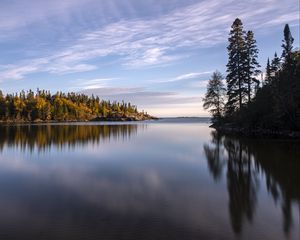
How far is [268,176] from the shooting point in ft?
45.9

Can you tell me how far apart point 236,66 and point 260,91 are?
19.4ft

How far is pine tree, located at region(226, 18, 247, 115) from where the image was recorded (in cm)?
4541

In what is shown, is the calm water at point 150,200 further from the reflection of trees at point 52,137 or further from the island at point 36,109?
the island at point 36,109

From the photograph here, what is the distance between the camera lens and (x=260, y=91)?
4275cm

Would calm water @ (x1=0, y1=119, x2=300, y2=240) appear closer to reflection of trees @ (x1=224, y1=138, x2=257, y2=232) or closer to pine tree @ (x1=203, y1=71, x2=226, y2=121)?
reflection of trees @ (x1=224, y1=138, x2=257, y2=232)

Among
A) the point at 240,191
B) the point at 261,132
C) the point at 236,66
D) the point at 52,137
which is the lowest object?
the point at 240,191

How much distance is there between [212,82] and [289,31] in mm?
20367

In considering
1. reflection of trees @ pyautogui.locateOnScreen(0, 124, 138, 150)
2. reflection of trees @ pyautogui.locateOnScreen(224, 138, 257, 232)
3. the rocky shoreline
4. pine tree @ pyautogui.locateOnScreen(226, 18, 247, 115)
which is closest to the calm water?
reflection of trees @ pyautogui.locateOnScreen(224, 138, 257, 232)

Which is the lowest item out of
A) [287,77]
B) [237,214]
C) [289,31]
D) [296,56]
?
[237,214]

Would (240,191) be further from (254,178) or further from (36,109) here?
(36,109)

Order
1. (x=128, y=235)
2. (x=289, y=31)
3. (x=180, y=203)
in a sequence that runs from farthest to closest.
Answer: (x=289, y=31)
(x=180, y=203)
(x=128, y=235)

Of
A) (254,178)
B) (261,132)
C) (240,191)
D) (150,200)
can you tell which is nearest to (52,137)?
(261,132)

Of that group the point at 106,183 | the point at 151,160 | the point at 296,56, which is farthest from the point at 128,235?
the point at 296,56

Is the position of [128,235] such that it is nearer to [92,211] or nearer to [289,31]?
[92,211]
